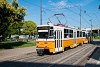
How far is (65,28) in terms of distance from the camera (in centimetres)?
2716

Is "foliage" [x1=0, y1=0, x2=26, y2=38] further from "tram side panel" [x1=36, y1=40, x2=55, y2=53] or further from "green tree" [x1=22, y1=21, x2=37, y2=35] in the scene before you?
"green tree" [x1=22, y1=21, x2=37, y2=35]

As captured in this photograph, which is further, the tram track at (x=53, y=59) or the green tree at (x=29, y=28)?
the green tree at (x=29, y=28)

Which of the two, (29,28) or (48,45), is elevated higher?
(29,28)

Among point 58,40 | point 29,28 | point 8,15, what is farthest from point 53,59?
point 29,28

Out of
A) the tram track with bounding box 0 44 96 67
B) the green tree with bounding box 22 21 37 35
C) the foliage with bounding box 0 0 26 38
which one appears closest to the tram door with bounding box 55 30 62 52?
the tram track with bounding box 0 44 96 67

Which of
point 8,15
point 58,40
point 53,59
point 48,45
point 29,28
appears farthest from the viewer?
point 29,28

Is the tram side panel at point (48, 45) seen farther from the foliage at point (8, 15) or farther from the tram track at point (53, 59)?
the foliage at point (8, 15)

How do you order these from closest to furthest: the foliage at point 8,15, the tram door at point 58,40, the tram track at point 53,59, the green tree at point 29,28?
the tram track at point 53,59, the tram door at point 58,40, the foliage at point 8,15, the green tree at point 29,28

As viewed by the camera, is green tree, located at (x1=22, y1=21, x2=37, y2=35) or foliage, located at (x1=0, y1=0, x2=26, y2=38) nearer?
foliage, located at (x1=0, y1=0, x2=26, y2=38)

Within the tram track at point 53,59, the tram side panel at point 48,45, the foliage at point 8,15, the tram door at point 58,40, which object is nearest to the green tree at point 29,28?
the foliage at point 8,15

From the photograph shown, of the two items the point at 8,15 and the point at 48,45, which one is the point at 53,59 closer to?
the point at 48,45

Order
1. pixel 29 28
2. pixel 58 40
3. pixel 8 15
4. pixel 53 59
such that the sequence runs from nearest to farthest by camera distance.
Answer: pixel 53 59, pixel 58 40, pixel 8 15, pixel 29 28

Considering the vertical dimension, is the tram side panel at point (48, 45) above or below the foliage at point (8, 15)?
below

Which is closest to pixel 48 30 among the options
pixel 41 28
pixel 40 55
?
pixel 41 28
